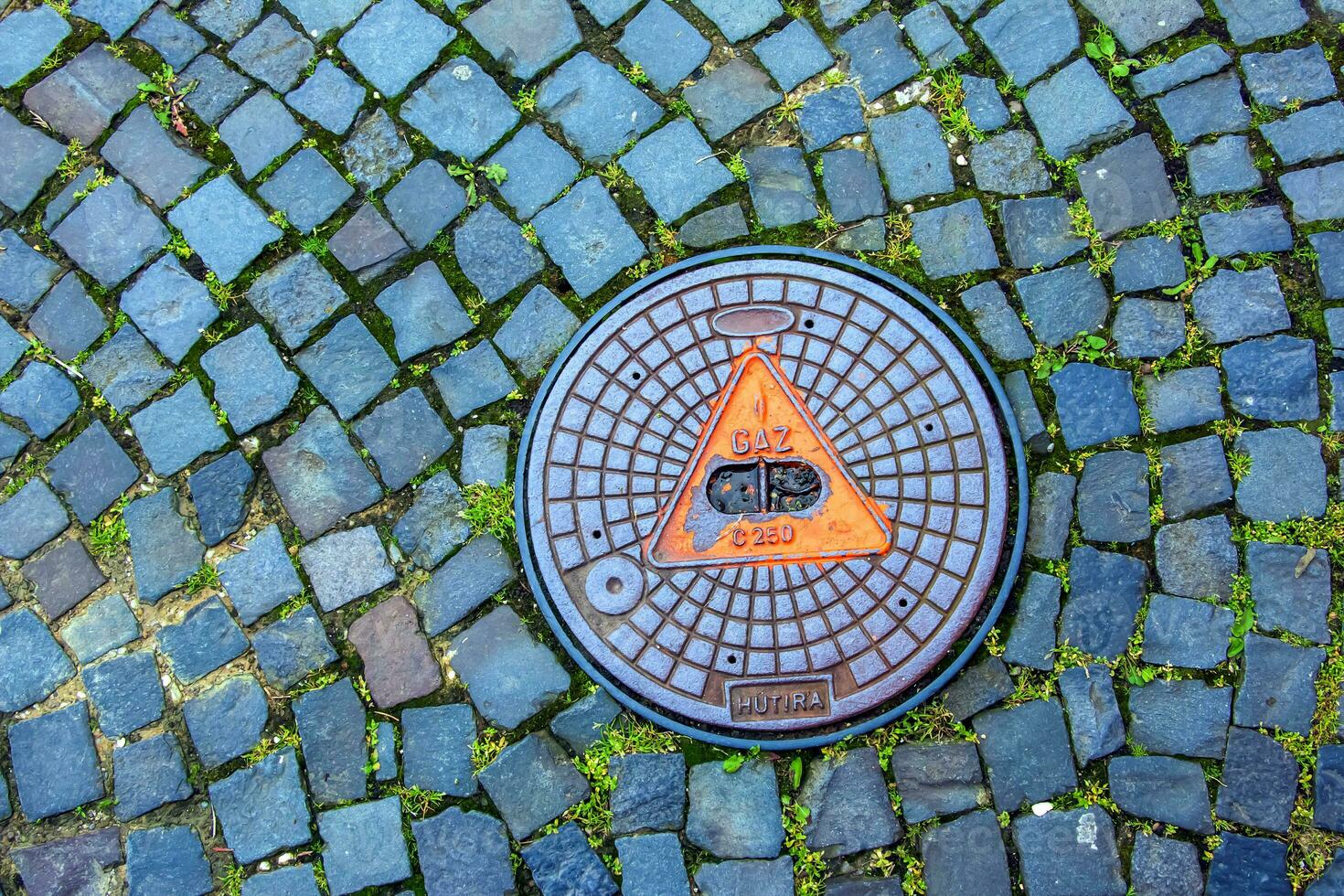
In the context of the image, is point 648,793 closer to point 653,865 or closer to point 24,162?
point 653,865

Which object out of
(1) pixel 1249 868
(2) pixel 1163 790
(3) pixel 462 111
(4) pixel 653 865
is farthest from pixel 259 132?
(1) pixel 1249 868

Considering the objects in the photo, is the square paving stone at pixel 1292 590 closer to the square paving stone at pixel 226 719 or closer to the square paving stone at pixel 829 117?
the square paving stone at pixel 829 117

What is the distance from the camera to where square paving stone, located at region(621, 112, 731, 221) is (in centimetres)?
330

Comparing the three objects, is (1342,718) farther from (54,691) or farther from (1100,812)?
(54,691)

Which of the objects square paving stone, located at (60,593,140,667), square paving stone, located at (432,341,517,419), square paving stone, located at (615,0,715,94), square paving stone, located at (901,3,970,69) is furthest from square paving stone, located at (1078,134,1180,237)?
square paving stone, located at (60,593,140,667)

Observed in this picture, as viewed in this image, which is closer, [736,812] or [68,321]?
[736,812]

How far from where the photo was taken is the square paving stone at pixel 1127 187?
10.5 ft

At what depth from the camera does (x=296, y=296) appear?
3.34 m

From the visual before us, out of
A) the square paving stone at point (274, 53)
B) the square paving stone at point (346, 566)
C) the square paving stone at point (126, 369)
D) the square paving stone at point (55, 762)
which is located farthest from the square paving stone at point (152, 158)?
the square paving stone at point (55, 762)

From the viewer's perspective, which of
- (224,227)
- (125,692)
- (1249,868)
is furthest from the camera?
(224,227)

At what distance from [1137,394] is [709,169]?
1.58 metres

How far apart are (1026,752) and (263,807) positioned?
7.78ft

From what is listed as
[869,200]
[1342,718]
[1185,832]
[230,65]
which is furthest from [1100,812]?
[230,65]

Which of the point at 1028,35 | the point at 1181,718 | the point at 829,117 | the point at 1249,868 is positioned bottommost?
the point at 1249,868
